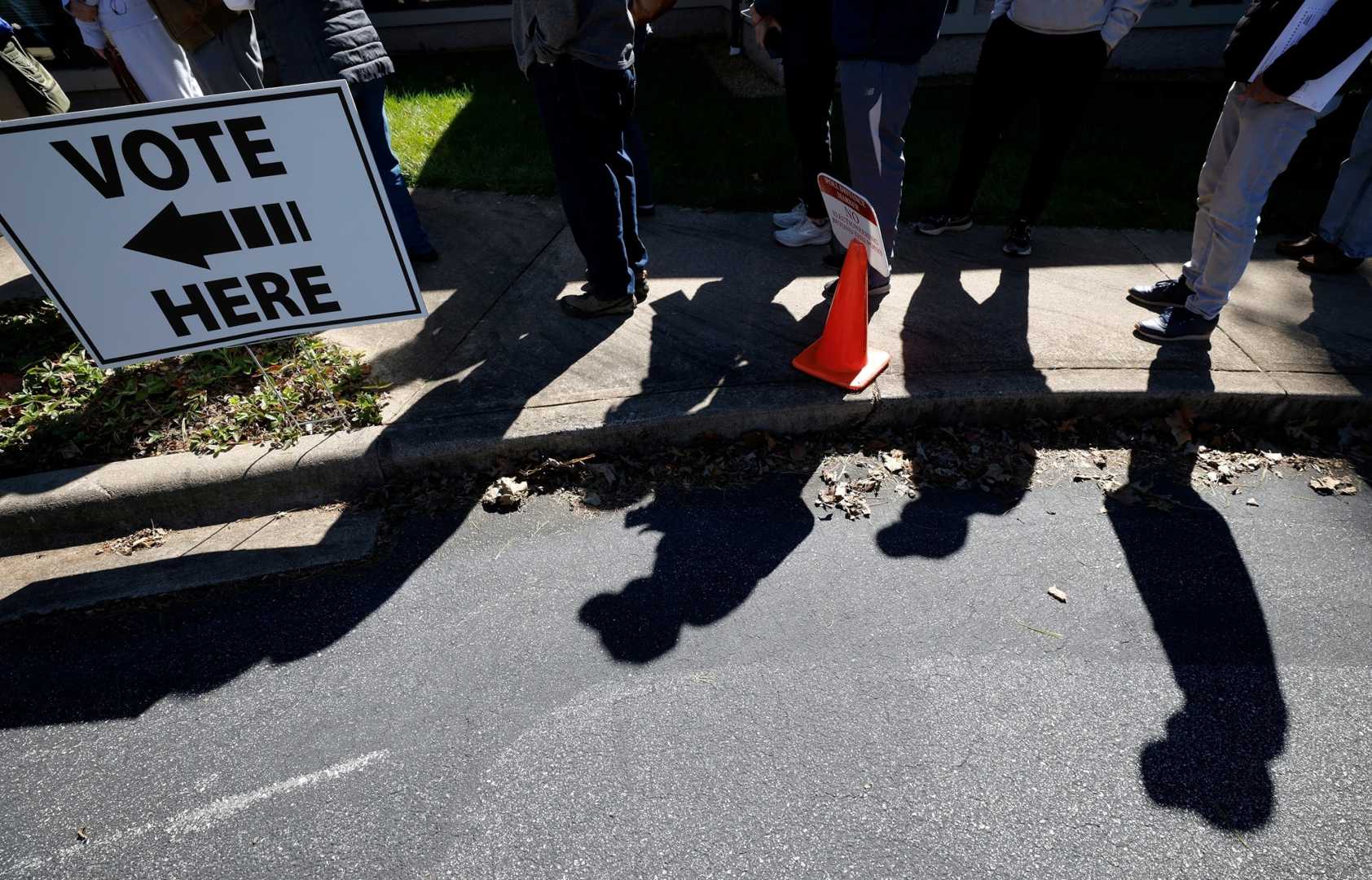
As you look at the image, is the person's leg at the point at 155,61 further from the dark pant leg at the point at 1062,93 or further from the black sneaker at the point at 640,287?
the dark pant leg at the point at 1062,93

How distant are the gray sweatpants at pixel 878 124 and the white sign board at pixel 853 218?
160 mm

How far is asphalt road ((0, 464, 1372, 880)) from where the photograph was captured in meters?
1.95

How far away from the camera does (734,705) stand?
7.44 ft

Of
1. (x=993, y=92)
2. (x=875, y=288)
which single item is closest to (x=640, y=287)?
(x=875, y=288)

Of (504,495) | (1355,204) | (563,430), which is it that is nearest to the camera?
(504,495)

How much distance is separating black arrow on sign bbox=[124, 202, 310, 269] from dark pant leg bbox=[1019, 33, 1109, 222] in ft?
12.3

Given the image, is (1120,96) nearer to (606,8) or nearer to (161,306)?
(606,8)

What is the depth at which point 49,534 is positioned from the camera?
2.99m

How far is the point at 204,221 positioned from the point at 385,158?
154 cm

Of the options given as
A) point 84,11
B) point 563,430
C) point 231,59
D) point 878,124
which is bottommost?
point 563,430

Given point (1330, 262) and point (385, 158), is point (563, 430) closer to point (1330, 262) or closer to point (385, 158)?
point (385, 158)

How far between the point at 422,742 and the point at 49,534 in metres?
2.02

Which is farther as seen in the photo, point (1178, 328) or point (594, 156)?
point (1178, 328)

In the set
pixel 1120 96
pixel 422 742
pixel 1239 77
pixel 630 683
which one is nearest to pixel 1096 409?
pixel 1239 77
